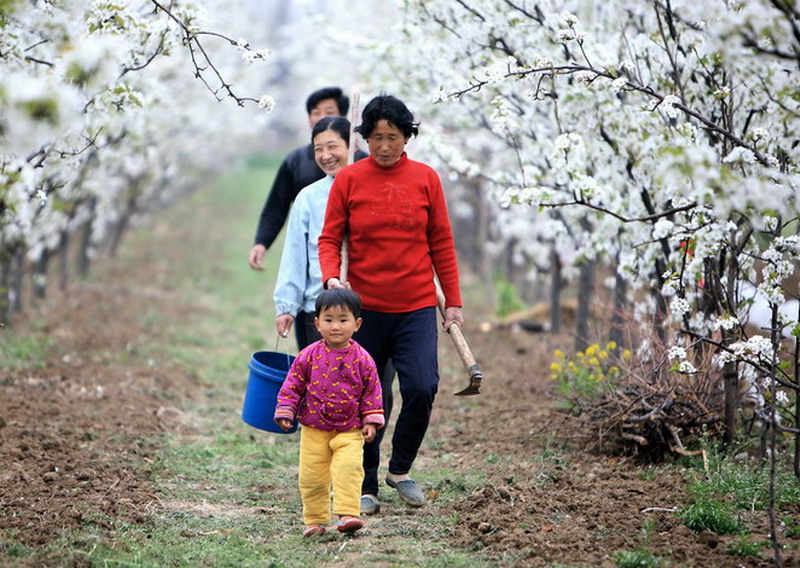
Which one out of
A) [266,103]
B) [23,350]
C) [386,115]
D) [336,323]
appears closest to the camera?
[336,323]

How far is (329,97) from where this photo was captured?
7.27 m

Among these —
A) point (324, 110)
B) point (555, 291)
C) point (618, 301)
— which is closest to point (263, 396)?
point (324, 110)

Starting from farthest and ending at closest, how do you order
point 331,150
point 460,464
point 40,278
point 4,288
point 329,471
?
point 40,278
point 4,288
point 460,464
point 331,150
point 329,471

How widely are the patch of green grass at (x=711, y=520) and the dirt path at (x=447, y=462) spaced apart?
0.09 m

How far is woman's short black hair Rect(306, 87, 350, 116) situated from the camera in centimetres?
720

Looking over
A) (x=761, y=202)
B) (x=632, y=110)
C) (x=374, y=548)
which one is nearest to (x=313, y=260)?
(x=374, y=548)

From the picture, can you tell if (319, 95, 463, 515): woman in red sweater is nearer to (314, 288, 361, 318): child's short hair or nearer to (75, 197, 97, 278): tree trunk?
(314, 288, 361, 318): child's short hair

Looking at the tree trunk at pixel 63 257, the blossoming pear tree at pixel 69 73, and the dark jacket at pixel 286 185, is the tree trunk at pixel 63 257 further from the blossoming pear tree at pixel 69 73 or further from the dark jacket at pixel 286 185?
the dark jacket at pixel 286 185

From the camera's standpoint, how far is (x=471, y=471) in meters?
6.50

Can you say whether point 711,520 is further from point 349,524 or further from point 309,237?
point 309,237

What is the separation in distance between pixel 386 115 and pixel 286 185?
1.79m

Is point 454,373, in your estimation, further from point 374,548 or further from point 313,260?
point 374,548

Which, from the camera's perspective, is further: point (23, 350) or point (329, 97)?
point (23, 350)

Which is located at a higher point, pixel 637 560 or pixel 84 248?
pixel 84 248
